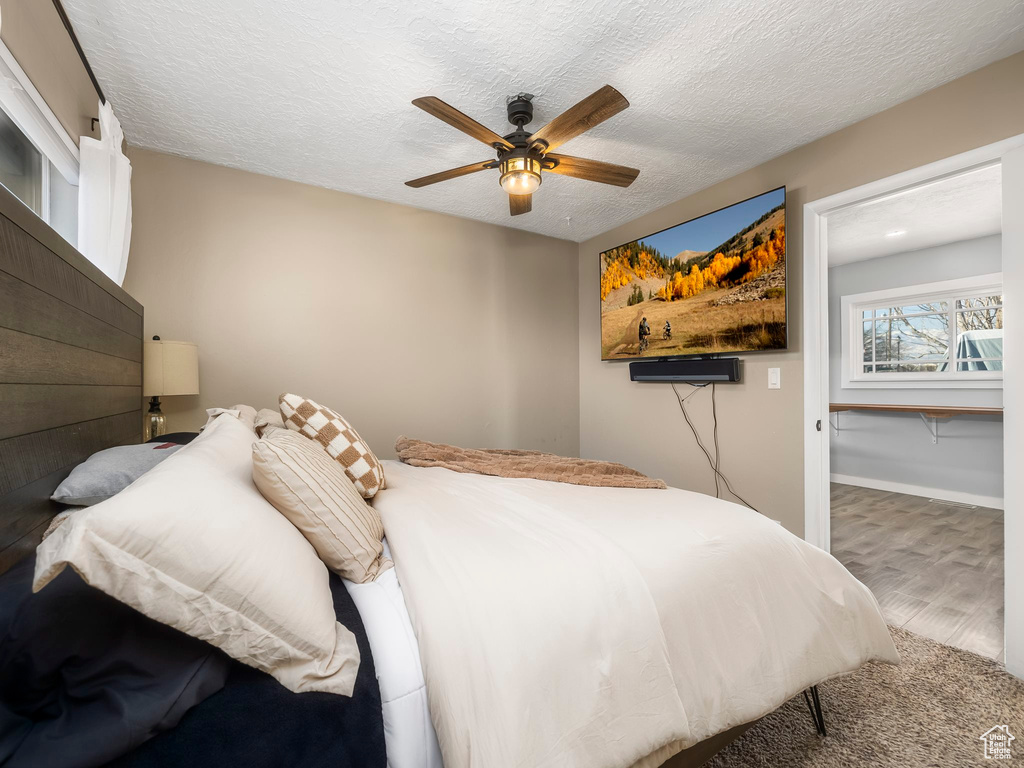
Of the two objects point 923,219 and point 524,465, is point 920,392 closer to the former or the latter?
point 923,219

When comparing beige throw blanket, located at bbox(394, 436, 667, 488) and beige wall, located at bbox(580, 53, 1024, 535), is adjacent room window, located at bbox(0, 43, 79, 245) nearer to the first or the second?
beige throw blanket, located at bbox(394, 436, 667, 488)

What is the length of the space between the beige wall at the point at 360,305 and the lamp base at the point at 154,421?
0.89 ft

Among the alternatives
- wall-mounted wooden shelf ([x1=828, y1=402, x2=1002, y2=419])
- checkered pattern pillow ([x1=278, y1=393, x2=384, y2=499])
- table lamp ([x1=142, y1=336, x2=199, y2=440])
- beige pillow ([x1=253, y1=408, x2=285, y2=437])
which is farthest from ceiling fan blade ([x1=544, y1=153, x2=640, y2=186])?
wall-mounted wooden shelf ([x1=828, y1=402, x2=1002, y2=419])

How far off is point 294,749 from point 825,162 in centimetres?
327

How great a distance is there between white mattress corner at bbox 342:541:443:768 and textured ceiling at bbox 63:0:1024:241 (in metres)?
1.97

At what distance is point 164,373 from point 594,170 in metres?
2.33

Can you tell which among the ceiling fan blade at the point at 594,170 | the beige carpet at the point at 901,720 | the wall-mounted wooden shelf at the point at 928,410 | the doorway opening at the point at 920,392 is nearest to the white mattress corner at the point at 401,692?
the beige carpet at the point at 901,720

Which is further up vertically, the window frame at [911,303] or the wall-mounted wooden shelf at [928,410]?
the window frame at [911,303]

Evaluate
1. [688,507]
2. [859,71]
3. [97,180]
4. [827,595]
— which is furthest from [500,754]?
[859,71]

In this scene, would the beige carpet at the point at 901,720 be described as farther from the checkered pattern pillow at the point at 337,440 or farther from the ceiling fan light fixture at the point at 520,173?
the ceiling fan light fixture at the point at 520,173

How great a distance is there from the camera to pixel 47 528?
3.32 ft

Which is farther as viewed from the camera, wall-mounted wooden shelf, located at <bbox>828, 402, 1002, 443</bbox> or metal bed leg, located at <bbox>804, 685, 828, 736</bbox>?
wall-mounted wooden shelf, located at <bbox>828, 402, 1002, 443</bbox>

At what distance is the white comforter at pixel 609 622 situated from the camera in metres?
0.83

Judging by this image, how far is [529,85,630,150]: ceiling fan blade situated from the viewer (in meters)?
1.63
